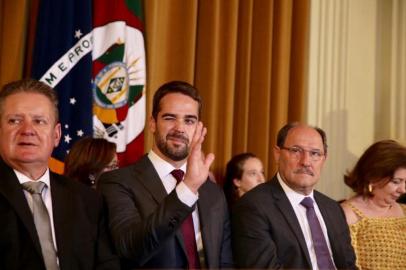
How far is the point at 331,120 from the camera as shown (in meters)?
5.76

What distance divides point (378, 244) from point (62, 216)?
2195 millimetres

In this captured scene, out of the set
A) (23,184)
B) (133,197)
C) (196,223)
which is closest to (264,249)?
(196,223)

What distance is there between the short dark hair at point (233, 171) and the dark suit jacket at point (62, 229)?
2.27 m

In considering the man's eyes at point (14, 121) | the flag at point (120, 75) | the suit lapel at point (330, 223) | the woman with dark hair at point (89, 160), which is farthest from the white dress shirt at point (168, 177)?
the flag at point (120, 75)

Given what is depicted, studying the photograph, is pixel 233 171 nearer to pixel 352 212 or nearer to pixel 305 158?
pixel 352 212

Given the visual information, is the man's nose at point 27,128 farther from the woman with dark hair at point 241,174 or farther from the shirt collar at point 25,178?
the woman with dark hair at point 241,174

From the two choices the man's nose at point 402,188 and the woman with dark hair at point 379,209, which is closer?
the woman with dark hair at point 379,209

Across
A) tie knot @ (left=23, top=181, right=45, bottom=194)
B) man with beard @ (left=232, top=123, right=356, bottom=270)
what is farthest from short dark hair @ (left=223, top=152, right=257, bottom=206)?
tie knot @ (left=23, top=181, right=45, bottom=194)

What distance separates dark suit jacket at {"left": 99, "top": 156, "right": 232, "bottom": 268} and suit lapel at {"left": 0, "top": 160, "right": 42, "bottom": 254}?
353mm

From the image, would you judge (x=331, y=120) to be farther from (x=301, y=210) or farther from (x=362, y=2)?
(x=301, y=210)

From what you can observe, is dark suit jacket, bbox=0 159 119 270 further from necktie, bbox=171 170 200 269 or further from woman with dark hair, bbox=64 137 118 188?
woman with dark hair, bbox=64 137 118 188

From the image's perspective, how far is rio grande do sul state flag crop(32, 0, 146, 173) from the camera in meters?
4.35

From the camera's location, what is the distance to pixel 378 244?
399 cm

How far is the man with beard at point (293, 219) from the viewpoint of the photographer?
10.3ft
